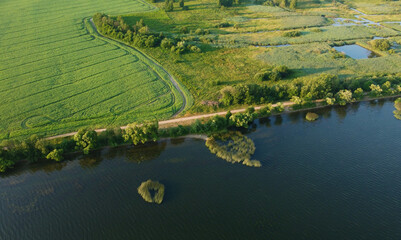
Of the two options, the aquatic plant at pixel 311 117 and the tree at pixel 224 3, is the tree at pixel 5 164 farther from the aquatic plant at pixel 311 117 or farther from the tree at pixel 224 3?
the tree at pixel 224 3

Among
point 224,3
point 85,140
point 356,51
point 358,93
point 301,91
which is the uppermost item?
point 224,3

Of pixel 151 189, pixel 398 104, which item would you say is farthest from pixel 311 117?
pixel 151 189

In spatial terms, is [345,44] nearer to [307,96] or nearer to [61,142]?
[307,96]

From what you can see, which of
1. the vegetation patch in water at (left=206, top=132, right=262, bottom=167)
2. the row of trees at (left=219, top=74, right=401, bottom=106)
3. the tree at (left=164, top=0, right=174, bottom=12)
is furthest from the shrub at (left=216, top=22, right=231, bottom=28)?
the vegetation patch in water at (left=206, top=132, right=262, bottom=167)

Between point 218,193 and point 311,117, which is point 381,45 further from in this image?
point 218,193

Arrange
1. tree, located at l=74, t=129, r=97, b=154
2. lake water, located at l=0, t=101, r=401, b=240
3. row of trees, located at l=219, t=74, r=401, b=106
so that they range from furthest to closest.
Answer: row of trees, located at l=219, t=74, r=401, b=106 < tree, located at l=74, t=129, r=97, b=154 < lake water, located at l=0, t=101, r=401, b=240

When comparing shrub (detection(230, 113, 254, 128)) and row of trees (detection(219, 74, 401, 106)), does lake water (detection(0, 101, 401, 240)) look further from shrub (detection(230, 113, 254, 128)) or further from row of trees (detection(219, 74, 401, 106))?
row of trees (detection(219, 74, 401, 106))
